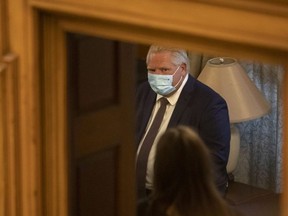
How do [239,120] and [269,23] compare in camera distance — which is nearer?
[269,23]

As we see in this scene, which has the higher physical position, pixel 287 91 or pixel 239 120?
pixel 287 91

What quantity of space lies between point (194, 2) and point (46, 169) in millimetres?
333

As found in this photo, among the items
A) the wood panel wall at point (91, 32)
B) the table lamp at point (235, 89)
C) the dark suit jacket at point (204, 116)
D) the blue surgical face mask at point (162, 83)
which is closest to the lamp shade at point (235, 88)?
the table lamp at point (235, 89)

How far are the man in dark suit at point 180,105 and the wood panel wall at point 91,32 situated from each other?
341 millimetres

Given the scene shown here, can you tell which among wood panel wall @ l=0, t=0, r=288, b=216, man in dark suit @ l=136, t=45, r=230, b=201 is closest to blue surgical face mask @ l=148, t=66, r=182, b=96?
man in dark suit @ l=136, t=45, r=230, b=201

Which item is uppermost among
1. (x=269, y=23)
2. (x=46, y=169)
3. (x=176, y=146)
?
(x=269, y=23)

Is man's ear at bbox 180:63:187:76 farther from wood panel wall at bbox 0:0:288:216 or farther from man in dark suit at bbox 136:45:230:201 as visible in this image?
wood panel wall at bbox 0:0:288:216

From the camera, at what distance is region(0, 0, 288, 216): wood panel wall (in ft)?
2.56

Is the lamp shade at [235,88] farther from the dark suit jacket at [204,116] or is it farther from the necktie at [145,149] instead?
the necktie at [145,149]

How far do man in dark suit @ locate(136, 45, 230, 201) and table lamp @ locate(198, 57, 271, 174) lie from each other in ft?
1.30

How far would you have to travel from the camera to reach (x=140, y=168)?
1352 millimetres

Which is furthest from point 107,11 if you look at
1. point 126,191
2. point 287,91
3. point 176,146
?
point 176,146

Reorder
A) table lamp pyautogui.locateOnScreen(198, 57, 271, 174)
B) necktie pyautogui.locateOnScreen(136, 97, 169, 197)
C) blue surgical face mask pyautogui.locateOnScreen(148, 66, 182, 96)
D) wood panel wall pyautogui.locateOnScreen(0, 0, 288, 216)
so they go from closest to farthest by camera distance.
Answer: wood panel wall pyautogui.locateOnScreen(0, 0, 288, 216), necktie pyautogui.locateOnScreen(136, 97, 169, 197), blue surgical face mask pyautogui.locateOnScreen(148, 66, 182, 96), table lamp pyautogui.locateOnScreen(198, 57, 271, 174)

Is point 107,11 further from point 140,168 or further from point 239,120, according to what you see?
point 239,120
